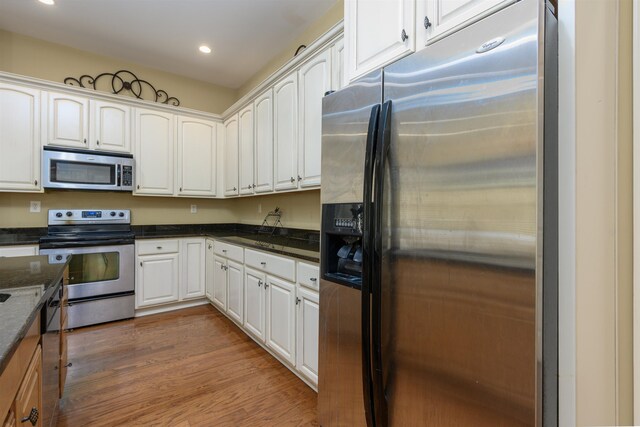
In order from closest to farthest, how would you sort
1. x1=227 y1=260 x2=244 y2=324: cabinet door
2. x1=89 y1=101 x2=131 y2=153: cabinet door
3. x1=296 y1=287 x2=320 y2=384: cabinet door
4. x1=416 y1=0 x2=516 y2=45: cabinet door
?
1. x1=416 y1=0 x2=516 y2=45: cabinet door
2. x1=296 y1=287 x2=320 y2=384: cabinet door
3. x1=227 y1=260 x2=244 y2=324: cabinet door
4. x1=89 y1=101 x2=131 y2=153: cabinet door

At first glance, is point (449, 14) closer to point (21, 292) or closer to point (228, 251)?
point (21, 292)

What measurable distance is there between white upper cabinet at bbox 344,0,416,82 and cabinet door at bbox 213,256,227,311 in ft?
7.71

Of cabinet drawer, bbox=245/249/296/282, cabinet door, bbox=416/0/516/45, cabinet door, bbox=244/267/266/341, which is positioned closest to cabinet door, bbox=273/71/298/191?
cabinet drawer, bbox=245/249/296/282

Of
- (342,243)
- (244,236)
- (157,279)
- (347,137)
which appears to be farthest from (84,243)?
(347,137)

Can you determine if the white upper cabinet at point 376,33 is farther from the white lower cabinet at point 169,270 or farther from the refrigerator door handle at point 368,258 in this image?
the white lower cabinet at point 169,270

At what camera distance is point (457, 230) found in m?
0.91

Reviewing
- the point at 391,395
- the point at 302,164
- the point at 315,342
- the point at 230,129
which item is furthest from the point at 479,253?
the point at 230,129

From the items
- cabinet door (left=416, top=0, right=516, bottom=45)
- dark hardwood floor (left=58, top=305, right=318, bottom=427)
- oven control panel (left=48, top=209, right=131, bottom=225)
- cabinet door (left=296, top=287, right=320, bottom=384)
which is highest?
cabinet door (left=416, top=0, right=516, bottom=45)

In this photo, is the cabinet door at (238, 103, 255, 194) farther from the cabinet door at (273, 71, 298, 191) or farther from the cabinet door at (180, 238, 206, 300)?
the cabinet door at (180, 238, 206, 300)

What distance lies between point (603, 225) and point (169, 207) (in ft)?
13.6

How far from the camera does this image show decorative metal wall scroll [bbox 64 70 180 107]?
3.30 meters

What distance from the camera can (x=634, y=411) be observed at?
0.75 metres

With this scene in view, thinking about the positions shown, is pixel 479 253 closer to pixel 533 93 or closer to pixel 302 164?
pixel 533 93

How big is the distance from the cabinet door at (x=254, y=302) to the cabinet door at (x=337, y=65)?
1.53 meters
